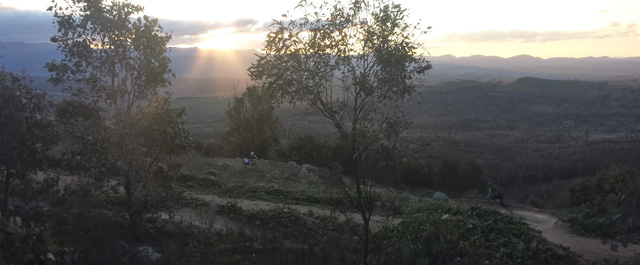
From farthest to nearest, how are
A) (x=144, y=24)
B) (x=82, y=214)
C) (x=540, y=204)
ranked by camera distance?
(x=540, y=204) → (x=82, y=214) → (x=144, y=24)

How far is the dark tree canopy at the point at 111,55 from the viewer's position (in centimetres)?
891

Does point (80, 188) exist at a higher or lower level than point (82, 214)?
higher

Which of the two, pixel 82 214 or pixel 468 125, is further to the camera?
pixel 468 125

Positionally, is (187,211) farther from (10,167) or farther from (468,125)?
(468,125)

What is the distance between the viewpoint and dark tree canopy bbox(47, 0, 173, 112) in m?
8.91

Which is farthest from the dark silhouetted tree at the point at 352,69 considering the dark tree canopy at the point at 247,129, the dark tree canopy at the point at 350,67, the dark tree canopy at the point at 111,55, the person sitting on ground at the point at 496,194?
the dark tree canopy at the point at 247,129

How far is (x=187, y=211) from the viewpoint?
1365cm

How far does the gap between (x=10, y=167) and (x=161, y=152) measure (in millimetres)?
3050

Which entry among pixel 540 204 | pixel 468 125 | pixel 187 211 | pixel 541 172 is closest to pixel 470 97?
pixel 468 125

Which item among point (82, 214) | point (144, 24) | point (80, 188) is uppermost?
point (144, 24)

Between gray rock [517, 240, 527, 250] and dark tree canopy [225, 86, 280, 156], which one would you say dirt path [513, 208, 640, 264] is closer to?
gray rock [517, 240, 527, 250]

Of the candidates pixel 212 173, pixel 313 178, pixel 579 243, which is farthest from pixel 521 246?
pixel 212 173

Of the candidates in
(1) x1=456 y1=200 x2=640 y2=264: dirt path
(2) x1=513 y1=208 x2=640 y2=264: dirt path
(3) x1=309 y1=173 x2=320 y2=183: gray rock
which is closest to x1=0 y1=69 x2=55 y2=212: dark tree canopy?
(1) x1=456 y1=200 x2=640 y2=264: dirt path

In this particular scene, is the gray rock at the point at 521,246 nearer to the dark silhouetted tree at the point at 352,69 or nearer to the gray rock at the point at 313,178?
the dark silhouetted tree at the point at 352,69
